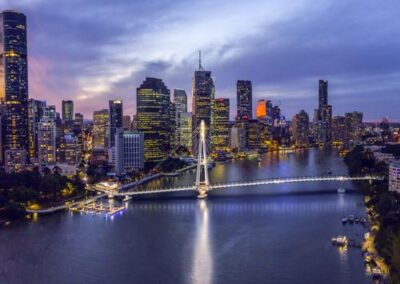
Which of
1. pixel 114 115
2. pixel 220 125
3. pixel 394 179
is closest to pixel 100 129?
pixel 114 115

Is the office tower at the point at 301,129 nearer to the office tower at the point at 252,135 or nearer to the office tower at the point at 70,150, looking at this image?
the office tower at the point at 252,135

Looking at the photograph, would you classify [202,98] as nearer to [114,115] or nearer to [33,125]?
[114,115]

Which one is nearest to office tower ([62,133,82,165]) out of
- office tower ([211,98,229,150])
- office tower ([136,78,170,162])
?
office tower ([136,78,170,162])

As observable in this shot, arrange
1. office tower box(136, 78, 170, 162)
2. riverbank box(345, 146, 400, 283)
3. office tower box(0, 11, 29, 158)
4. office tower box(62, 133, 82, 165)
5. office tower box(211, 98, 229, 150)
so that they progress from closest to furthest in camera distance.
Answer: riverbank box(345, 146, 400, 283) < office tower box(62, 133, 82, 165) < office tower box(0, 11, 29, 158) < office tower box(136, 78, 170, 162) < office tower box(211, 98, 229, 150)

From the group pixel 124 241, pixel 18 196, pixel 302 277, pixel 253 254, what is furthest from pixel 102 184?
pixel 302 277

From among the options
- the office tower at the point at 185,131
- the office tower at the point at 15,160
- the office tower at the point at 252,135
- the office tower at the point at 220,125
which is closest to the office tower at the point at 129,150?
the office tower at the point at 15,160

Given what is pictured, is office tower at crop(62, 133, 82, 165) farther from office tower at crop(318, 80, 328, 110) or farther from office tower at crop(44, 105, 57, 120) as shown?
office tower at crop(318, 80, 328, 110)

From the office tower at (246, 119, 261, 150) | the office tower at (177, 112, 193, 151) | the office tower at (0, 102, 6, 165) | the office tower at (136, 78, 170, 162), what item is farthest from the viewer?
the office tower at (246, 119, 261, 150)
